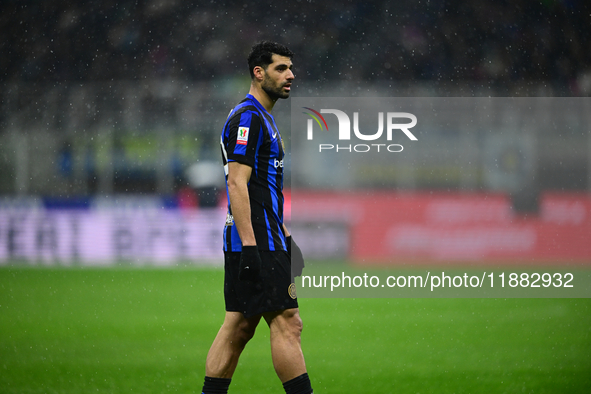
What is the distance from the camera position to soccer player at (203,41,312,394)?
2.58m

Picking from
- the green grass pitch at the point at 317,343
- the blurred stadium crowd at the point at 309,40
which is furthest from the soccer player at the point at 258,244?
the blurred stadium crowd at the point at 309,40

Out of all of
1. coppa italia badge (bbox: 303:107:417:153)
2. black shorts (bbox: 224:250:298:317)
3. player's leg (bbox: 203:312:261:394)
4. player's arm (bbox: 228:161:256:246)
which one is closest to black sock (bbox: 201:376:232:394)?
player's leg (bbox: 203:312:261:394)

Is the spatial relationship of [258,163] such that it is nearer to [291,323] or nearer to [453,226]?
[291,323]

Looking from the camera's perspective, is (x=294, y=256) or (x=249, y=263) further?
(x=294, y=256)

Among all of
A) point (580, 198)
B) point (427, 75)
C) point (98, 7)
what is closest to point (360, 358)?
point (580, 198)

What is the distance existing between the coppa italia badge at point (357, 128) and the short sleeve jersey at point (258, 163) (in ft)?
25.9

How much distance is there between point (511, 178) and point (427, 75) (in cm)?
597

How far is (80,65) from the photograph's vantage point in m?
16.7

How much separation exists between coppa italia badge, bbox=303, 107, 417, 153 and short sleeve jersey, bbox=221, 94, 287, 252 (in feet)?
25.9

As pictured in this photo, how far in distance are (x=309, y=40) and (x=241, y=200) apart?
47.5 feet

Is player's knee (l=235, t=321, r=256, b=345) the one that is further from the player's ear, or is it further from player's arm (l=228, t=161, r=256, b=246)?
the player's ear

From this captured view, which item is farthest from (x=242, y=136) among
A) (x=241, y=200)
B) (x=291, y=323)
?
(x=291, y=323)

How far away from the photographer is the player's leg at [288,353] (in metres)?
2.57

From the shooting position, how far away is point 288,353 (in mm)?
2574
